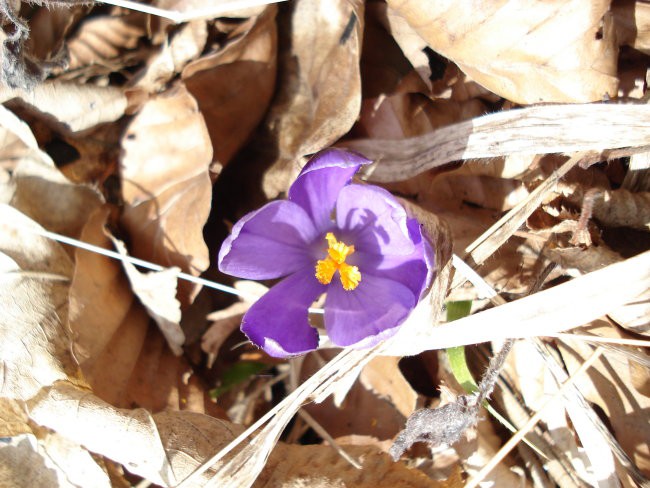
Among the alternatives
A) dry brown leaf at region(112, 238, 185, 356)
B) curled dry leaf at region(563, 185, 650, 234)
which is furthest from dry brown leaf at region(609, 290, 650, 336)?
dry brown leaf at region(112, 238, 185, 356)

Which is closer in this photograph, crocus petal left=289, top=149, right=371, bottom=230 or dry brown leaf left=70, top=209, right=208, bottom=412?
crocus petal left=289, top=149, right=371, bottom=230

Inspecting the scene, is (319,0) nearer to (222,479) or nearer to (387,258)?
(387,258)

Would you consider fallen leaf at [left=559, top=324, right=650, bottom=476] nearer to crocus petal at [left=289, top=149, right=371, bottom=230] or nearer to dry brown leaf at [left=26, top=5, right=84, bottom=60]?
crocus petal at [left=289, top=149, right=371, bottom=230]

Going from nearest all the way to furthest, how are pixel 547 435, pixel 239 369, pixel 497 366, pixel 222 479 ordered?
pixel 222 479 → pixel 497 366 → pixel 547 435 → pixel 239 369

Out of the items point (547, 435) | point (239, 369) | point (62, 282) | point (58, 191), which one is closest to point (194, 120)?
point (58, 191)

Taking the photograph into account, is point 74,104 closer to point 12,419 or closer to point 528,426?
point 12,419

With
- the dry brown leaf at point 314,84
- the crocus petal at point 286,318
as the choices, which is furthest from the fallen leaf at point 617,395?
the dry brown leaf at point 314,84
